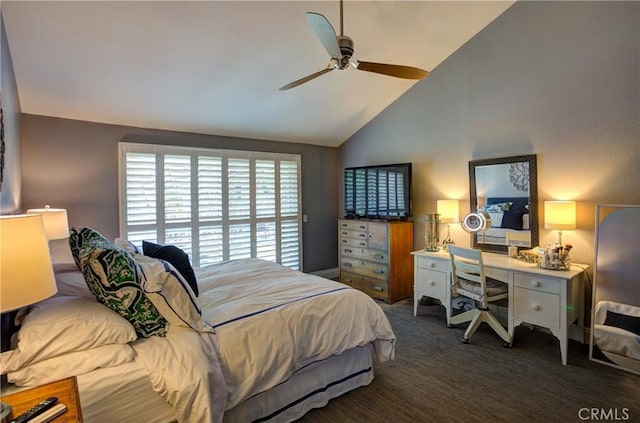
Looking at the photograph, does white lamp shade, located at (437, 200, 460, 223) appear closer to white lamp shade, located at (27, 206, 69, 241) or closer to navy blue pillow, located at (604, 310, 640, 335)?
navy blue pillow, located at (604, 310, 640, 335)

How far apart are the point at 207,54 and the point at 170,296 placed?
2.32 m

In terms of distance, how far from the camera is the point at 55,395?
1.23 meters

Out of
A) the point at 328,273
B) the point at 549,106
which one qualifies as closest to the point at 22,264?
the point at 549,106

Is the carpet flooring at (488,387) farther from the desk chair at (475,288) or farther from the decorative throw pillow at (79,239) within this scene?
the decorative throw pillow at (79,239)

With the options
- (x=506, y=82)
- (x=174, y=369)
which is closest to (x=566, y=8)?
(x=506, y=82)

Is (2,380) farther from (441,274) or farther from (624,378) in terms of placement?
(624,378)

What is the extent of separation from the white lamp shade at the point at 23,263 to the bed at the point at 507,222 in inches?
150

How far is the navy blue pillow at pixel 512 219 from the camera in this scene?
11.3 feet

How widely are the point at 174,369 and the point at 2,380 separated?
0.68 meters

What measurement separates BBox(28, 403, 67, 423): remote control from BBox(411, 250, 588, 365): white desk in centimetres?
320

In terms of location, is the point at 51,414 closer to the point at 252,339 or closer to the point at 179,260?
the point at 252,339

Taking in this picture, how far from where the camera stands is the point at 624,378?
8.20 ft

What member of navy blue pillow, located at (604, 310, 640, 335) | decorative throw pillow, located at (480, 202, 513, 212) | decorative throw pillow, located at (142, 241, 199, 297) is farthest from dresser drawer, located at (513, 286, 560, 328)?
decorative throw pillow, located at (142, 241, 199, 297)

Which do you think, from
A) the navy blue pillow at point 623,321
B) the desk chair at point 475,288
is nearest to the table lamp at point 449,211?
the desk chair at point 475,288
